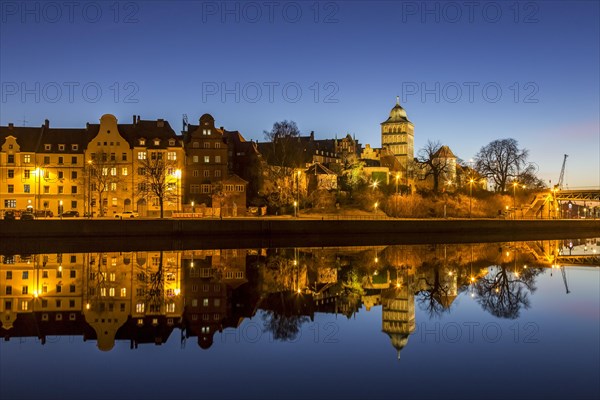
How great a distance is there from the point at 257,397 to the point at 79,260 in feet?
108

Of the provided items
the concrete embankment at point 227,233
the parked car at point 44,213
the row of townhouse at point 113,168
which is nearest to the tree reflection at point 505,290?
the concrete embankment at point 227,233

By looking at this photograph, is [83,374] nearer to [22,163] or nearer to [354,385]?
[354,385]

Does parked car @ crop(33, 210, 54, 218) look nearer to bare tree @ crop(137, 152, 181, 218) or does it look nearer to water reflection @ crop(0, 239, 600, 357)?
bare tree @ crop(137, 152, 181, 218)

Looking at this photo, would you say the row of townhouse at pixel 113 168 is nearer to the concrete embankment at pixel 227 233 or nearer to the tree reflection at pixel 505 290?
the concrete embankment at pixel 227 233

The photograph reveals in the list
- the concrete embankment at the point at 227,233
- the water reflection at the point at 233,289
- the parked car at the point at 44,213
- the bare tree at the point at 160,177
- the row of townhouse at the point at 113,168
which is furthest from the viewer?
the row of townhouse at the point at 113,168

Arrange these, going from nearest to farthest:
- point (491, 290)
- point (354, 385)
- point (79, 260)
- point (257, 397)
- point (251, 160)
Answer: point (257, 397) < point (354, 385) < point (491, 290) < point (79, 260) < point (251, 160)

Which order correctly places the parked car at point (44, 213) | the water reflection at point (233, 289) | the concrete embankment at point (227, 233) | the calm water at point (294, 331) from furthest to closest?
the parked car at point (44, 213)
the concrete embankment at point (227, 233)
the water reflection at point (233, 289)
the calm water at point (294, 331)

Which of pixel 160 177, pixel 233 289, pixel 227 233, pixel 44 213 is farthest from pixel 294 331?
pixel 44 213

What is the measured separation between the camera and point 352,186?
96.4 meters

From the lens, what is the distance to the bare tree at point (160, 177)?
244ft

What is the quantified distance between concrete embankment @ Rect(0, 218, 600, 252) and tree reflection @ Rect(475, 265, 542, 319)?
23.7 metres

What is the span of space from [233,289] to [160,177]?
49719 millimetres

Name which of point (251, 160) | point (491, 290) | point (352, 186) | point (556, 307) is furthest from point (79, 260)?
point (352, 186)

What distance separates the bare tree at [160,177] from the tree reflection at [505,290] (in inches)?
1857
